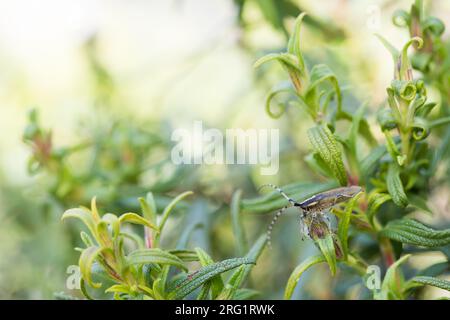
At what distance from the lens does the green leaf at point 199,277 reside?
0.75 metres

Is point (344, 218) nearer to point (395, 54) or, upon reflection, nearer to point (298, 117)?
point (395, 54)

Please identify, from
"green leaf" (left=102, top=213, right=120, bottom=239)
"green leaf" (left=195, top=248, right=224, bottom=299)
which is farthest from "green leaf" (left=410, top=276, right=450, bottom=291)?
"green leaf" (left=102, top=213, right=120, bottom=239)

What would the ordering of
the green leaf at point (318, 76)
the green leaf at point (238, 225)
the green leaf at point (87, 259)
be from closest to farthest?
the green leaf at point (87, 259)
the green leaf at point (318, 76)
the green leaf at point (238, 225)

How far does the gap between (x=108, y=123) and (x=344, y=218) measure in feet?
2.34

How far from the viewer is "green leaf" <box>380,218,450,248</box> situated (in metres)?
0.75

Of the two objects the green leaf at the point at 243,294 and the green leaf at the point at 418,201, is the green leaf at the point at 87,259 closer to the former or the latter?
the green leaf at the point at 243,294

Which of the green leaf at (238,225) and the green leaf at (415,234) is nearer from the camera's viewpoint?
the green leaf at (415,234)

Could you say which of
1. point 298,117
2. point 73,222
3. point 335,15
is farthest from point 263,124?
point 73,222

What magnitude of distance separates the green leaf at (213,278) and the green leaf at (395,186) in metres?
0.22

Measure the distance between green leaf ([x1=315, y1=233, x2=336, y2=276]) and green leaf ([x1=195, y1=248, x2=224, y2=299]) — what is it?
0.40 ft

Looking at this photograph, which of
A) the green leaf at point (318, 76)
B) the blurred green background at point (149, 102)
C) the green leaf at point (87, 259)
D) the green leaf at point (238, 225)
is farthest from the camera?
the blurred green background at point (149, 102)

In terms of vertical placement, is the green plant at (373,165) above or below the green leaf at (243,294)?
above

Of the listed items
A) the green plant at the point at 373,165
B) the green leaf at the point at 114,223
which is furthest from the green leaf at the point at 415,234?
the green leaf at the point at 114,223

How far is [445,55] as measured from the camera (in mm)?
925
